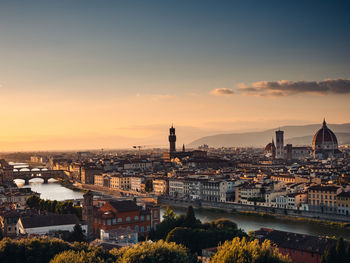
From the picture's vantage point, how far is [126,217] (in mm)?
17125

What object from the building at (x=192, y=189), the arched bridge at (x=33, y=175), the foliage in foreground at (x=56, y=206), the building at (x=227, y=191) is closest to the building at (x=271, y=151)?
the arched bridge at (x=33, y=175)

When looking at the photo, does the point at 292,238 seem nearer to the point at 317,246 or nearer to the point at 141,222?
the point at 317,246

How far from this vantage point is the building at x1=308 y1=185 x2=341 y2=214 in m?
22.3

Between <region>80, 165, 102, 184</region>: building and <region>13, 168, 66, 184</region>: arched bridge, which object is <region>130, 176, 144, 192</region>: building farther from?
<region>13, 168, 66, 184</region>: arched bridge

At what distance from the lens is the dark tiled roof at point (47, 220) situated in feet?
50.5

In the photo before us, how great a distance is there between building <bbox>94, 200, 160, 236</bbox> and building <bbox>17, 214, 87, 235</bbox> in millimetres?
656

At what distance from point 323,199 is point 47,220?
12.8 metres

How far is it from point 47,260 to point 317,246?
269 inches

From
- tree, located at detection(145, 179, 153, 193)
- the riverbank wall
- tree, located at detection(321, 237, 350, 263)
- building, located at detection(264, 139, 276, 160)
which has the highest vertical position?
building, located at detection(264, 139, 276, 160)

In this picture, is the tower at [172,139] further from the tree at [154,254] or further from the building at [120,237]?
the tree at [154,254]

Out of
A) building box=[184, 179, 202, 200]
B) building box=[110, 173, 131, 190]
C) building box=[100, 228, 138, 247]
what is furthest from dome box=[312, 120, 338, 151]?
building box=[100, 228, 138, 247]

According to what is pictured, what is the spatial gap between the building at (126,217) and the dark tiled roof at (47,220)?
0.95 m

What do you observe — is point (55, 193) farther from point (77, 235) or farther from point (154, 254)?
point (154, 254)

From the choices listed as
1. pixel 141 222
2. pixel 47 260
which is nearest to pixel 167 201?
pixel 141 222
